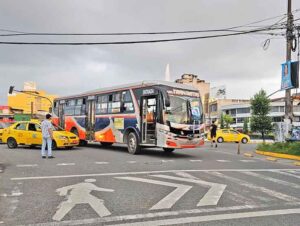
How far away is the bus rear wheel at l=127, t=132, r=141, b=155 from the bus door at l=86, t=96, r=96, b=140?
3729 millimetres

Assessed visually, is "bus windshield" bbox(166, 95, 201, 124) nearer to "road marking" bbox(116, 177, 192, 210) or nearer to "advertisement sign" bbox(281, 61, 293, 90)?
"road marking" bbox(116, 177, 192, 210)

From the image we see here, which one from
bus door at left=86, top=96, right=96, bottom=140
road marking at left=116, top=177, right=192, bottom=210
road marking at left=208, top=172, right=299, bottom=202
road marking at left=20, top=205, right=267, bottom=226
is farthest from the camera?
bus door at left=86, top=96, right=96, bottom=140

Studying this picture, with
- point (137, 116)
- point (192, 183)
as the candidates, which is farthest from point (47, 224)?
point (137, 116)

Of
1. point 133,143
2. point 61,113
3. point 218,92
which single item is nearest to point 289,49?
point 133,143

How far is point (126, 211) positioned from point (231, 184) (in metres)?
3.66

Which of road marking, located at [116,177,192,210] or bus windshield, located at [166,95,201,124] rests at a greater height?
bus windshield, located at [166,95,201,124]

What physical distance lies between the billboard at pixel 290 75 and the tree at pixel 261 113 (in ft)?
90.4

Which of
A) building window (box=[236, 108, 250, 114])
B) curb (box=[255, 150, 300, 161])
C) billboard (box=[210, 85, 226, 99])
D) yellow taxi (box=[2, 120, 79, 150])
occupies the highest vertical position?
billboard (box=[210, 85, 226, 99])

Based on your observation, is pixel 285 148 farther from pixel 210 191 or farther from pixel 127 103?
pixel 210 191

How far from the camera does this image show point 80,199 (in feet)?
22.5

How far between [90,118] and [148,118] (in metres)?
5.67

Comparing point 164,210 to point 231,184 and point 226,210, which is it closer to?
point 226,210

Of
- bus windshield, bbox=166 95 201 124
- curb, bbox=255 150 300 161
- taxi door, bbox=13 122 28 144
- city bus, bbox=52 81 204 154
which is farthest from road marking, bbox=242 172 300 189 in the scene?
taxi door, bbox=13 122 28 144

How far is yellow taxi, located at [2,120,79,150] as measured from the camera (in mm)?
18016
